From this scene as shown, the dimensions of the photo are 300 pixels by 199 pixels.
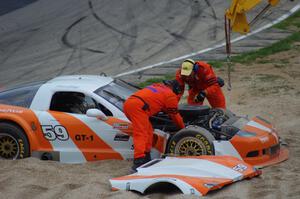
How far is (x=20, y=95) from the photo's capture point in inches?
420

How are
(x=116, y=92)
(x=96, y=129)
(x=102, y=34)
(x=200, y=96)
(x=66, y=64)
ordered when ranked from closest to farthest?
1. (x=96, y=129)
2. (x=116, y=92)
3. (x=200, y=96)
4. (x=66, y=64)
5. (x=102, y=34)

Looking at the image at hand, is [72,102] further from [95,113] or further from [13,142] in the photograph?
[13,142]

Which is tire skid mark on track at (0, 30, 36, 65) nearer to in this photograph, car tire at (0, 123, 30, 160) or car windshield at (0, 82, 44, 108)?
car windshield at (0, 82, 44, 108)

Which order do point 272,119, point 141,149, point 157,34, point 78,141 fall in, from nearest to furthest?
point 141,149 < point 78,141 < point 272,119 < point 157,34

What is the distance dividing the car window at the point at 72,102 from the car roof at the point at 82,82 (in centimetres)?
13

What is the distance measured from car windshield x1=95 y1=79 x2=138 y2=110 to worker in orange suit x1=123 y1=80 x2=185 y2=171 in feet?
2.18

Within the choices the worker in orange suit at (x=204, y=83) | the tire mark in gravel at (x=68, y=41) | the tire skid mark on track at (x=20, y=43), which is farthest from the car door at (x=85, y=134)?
the tire skid mark on track at (x=20, y=43)

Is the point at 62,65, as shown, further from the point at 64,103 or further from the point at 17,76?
the point at 64,103

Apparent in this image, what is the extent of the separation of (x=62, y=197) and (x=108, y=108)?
2131 mm

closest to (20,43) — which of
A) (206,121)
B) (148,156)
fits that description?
(206,121)

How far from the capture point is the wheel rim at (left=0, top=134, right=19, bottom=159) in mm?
10266

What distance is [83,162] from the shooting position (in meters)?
10.1

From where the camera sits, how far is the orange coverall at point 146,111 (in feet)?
31.0

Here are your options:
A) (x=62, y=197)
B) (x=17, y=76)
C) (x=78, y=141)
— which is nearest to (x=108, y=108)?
(x=78, y=141)
